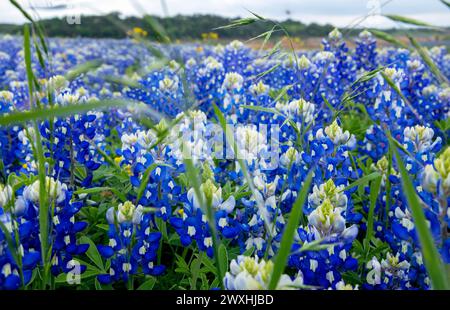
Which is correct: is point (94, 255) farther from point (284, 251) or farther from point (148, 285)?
point (284, 251)

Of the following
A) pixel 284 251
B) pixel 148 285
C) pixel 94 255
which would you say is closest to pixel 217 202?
pixel 148 285

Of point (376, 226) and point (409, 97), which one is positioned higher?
point (409, 97)

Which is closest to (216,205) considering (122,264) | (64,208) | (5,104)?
(122,264)

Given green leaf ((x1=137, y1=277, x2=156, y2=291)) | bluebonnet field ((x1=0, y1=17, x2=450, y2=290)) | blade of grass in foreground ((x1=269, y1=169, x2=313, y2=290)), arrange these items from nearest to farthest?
1. blade of grass in foreground ((x1=269, y1=169, x2=313, y2=290))
2. bluebonnet field ((x1=0, y1=17, x2=450, y2=290))
3. green leaf ((x1=137, y1=277, x2=156, y2=291))

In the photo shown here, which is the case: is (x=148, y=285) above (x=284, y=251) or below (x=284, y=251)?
below

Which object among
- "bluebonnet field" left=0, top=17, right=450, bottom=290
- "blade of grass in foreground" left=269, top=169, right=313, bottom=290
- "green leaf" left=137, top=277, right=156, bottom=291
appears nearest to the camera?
"blade of grass in foreground" left=269, top=169, right=313, bottom=290

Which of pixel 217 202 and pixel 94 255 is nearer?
pixel 217 202

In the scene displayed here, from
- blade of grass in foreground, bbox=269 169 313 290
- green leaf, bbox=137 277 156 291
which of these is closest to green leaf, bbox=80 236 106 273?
green leaf, bbox=137 277 156 291

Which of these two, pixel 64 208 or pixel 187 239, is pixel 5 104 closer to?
pixel 64 208

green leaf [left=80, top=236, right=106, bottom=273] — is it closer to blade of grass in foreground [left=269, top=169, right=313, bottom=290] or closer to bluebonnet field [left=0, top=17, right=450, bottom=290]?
bluebonnet field [left=0, top=17, right=450, bottom=290]
